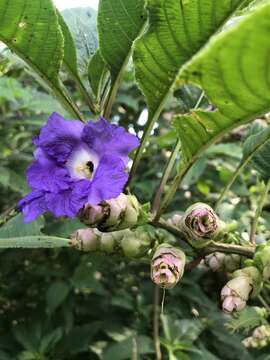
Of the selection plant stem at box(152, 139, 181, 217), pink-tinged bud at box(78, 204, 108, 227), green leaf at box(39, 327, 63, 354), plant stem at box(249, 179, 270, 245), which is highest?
pink-tinged bud at box(78, 204, 108, 227)

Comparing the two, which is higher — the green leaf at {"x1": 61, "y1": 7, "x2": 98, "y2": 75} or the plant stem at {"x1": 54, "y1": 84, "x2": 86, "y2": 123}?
the plant stem at {"x1": 54, "y1": 84, "x2": 86, "y2": 123}

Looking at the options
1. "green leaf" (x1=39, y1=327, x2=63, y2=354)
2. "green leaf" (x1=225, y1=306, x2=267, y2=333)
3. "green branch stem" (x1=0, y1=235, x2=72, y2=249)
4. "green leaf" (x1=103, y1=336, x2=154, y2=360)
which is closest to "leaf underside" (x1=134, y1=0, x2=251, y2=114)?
"green branch stem" (x1=0, y1=235, x2=72, y2=249)

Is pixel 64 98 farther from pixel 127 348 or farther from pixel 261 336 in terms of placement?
pixel 127 348

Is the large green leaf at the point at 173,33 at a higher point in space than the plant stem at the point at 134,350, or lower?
higher

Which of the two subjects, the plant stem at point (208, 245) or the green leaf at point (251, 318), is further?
the green leaf at point (251, 318)

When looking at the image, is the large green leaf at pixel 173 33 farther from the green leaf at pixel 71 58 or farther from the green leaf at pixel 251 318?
the green leaf at pixel 251 318

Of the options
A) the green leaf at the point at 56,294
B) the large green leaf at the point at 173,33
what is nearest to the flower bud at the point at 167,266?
the large green leaf at the point at 173,33

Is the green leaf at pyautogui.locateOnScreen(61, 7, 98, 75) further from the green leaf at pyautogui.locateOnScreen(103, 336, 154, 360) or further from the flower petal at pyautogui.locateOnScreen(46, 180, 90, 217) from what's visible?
the green leaf at pyautogui.locateOnScreen(103, 336, 154, 360)

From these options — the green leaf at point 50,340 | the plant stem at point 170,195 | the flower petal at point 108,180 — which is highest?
the flower petal at point 108,180

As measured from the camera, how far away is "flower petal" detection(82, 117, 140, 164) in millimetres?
958

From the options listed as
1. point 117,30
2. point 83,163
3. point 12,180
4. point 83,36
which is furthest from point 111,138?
point 12,180

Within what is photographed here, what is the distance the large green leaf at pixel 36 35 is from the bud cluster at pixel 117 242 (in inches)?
9.7

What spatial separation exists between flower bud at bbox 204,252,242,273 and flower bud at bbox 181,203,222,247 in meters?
0.17

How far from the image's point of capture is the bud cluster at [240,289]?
94 centimetres
